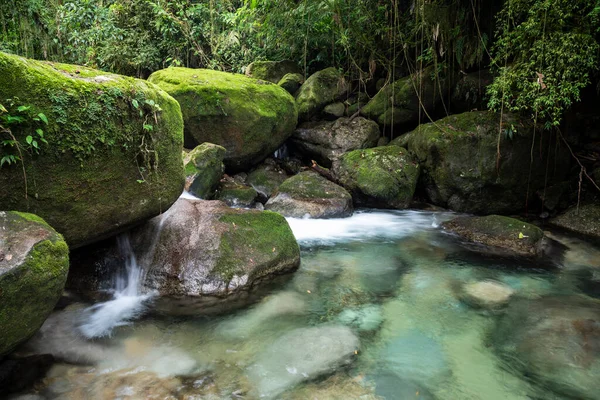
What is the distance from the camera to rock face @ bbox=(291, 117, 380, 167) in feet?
33.7

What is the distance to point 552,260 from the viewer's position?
5.75 metres

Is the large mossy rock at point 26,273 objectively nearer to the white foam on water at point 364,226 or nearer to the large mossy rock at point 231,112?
the white foam on water at point 364,226

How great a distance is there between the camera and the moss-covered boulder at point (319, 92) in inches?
424

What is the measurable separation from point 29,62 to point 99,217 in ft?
4.58

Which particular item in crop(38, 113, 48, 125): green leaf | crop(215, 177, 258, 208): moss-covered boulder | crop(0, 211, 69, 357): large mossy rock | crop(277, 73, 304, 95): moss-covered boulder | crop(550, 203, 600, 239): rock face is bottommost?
crop(550, 203, 600, 239): rock face

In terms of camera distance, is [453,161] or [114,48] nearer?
[453,161]

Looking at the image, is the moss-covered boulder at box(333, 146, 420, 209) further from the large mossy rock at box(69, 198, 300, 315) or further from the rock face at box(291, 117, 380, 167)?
the large mossy rock at box(69, 198, 300, 315)

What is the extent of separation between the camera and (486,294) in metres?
4.61

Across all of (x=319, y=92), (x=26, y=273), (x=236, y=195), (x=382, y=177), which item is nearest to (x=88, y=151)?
(x=26, y=273)

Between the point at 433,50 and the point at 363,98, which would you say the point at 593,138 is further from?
the point at 363,98

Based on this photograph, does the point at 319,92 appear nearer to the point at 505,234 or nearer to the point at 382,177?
the point at 382,177

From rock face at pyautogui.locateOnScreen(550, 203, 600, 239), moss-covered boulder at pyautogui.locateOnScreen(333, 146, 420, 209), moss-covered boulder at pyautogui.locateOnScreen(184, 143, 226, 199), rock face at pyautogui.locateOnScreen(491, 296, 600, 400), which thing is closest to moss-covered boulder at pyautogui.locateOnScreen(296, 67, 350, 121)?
moss-covered boulder at pyautogui.locateOnScreen(333, 146, 420, 209)

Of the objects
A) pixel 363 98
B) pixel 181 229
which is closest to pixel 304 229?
pixel 181 229

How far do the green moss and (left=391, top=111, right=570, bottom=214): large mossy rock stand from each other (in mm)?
4581
